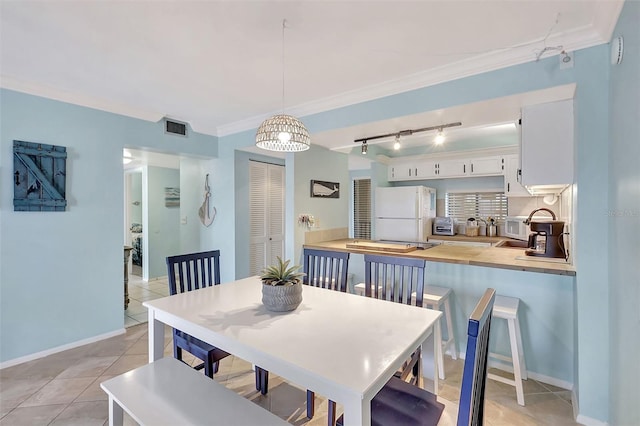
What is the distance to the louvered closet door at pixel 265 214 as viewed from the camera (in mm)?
4293

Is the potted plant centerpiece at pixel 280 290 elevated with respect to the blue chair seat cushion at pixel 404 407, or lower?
elevated

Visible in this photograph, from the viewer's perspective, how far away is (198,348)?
6.22 ft

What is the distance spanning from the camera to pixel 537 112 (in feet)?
7.29

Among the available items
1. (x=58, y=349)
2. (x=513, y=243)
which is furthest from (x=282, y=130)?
(x=513, y=243)

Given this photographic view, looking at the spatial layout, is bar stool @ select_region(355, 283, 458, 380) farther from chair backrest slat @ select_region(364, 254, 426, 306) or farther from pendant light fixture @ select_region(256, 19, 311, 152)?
pendant light fixture @ select_region(256, 19, 311, 152)

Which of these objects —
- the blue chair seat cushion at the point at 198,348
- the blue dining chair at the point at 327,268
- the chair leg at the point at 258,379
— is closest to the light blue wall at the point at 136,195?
the blue chair seat cushion at the point at 198,348

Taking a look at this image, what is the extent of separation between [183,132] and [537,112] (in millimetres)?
3709

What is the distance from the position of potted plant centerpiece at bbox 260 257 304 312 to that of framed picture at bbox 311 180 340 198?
2126 mm

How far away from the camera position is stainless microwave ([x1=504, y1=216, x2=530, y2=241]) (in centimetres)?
433

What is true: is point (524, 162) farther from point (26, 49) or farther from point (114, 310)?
point (114, 310)

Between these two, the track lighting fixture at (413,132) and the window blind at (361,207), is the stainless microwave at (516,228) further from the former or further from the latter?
the window blind at (361,207)

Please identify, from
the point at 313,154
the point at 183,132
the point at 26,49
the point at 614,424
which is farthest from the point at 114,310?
the point at 614,424

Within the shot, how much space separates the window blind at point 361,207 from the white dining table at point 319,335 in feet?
16.2

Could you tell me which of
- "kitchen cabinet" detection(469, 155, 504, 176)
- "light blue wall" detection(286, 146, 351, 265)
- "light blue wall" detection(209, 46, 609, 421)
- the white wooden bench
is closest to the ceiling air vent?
"light blue wall" detection(286, 146, 351, 265)
